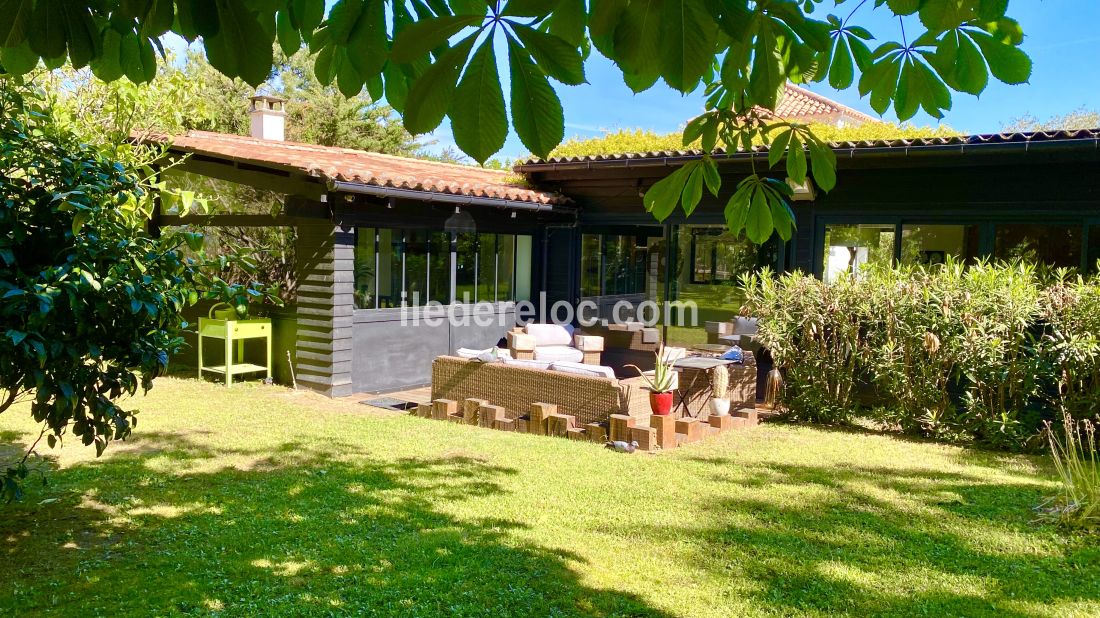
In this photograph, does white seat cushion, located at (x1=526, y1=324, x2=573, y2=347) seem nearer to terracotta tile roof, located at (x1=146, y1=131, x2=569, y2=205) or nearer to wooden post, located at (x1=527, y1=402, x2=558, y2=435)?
terracotta tile roof, located at (x1=146, y1=131, x2=569, y2=205)

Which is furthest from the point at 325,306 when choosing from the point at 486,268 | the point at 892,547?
the point at 892,547

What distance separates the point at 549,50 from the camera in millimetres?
1507

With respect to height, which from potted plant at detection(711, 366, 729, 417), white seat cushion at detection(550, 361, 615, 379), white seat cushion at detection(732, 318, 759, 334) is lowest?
potted plant at detection(711, 366, 729, 417)

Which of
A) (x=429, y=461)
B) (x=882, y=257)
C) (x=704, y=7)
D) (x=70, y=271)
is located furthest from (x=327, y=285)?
(x=704, y=7)

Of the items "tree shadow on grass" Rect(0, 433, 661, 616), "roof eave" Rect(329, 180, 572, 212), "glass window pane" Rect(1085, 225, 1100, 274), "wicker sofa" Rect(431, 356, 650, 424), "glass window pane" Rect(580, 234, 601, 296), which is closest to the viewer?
"tree shadow on grass" Rect(0, 433, 661, 616)

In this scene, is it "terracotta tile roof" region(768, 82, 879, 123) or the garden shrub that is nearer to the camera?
the garden shrub

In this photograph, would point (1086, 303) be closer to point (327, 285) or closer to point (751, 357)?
point (751, 357)

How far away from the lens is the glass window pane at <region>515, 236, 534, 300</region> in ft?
43.6

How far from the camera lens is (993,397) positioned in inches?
307

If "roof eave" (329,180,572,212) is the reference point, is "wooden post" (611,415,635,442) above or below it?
below

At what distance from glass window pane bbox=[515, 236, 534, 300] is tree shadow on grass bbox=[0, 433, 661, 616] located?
684 cm

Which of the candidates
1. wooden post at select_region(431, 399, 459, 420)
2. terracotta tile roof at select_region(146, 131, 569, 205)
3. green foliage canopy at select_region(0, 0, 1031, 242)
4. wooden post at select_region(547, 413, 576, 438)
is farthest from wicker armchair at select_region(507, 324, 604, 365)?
green foliage canopy at select_region(0, 0, 1031, 242)

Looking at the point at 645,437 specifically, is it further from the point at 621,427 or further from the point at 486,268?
the point at 486,268

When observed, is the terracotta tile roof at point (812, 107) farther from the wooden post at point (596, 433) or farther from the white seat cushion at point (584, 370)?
the wooden post at point (596, 433)
